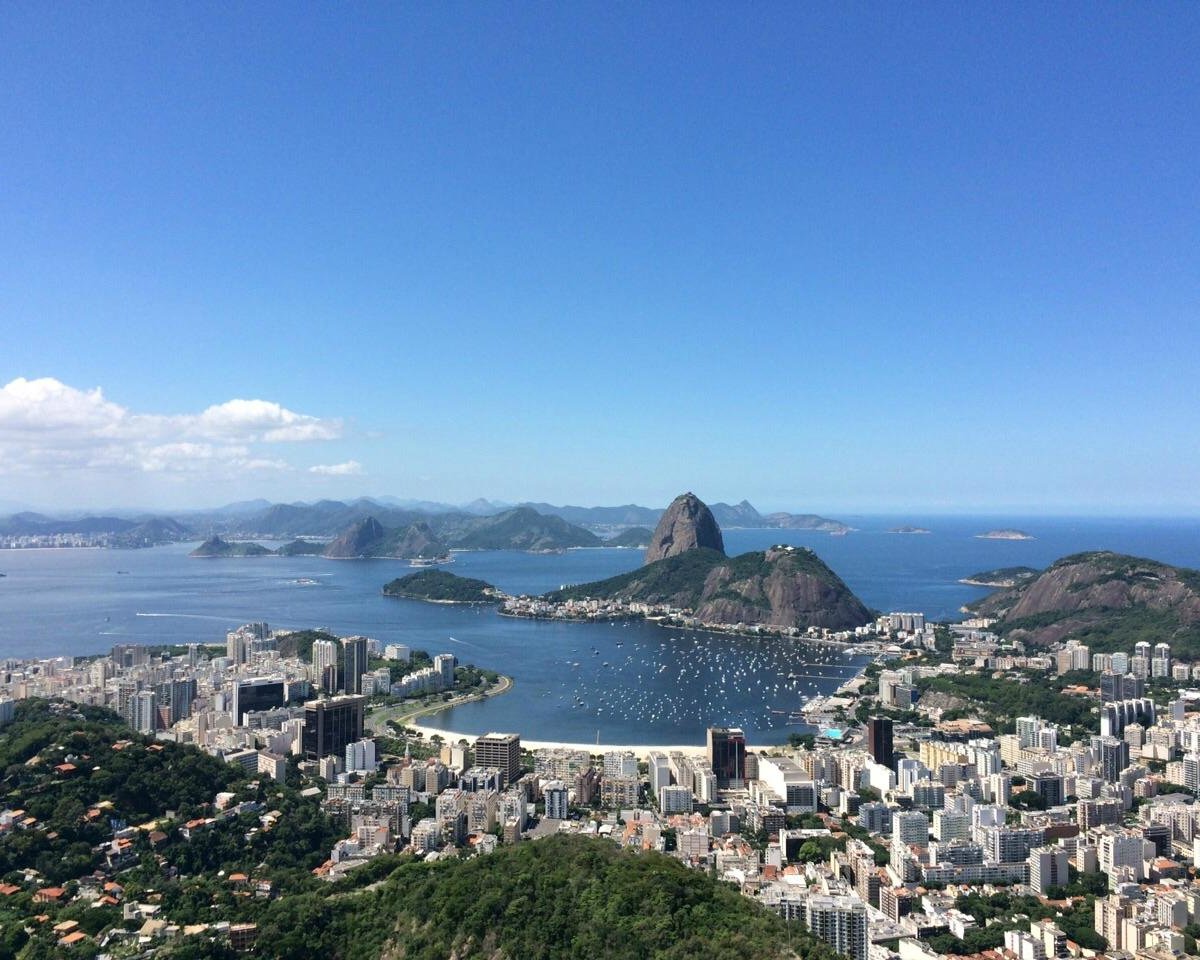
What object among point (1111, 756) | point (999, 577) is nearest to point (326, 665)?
point (1111, 756)

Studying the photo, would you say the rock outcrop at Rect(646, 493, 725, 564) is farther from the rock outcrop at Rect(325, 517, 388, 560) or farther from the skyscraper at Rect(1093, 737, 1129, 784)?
the skyscraper at Rect(1093, 737, 1129, 784)

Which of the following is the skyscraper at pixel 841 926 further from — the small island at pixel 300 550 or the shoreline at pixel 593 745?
the small island at pixel 300 550

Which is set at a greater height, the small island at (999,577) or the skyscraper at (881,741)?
the small island at (999,577)

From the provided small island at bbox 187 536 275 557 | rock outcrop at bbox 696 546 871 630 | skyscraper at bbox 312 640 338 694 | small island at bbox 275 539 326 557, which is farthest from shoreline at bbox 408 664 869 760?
small island at bbox 275 539 326 557

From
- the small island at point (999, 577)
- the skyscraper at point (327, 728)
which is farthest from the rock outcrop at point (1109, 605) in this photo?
the skyscraper at point (327, 728)

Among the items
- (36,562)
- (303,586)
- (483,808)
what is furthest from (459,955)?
(36,562)

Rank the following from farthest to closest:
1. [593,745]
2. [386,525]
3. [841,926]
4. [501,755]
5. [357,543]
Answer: [386,525], [357,543], [593,745], [501,755], [841,926]

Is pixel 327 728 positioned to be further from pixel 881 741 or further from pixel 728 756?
pixel 881 741
